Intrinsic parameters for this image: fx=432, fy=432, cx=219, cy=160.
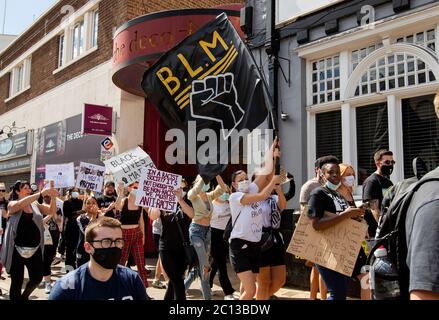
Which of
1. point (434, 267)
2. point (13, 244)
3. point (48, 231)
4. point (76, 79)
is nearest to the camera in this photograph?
point (434, 267)

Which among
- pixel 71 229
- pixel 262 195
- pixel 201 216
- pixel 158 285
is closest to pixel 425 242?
pixel 262 195

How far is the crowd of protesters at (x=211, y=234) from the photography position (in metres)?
2.89

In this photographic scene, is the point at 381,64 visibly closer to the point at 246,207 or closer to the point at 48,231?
the point at 246,207

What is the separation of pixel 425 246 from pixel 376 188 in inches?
150

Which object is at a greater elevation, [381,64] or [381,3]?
[381,3]


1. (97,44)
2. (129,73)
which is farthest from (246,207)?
(97,44)

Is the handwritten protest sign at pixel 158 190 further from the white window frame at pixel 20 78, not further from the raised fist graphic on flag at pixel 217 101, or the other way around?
the white window frame at pixel 20 78

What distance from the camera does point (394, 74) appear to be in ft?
22.2

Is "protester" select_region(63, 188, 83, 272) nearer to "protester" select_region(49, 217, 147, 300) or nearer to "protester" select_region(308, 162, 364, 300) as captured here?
"protester" select_region(308, 162, 364, 300)

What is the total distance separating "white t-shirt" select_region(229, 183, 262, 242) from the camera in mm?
4699

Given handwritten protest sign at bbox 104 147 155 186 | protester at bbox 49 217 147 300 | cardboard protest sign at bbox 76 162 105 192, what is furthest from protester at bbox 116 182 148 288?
protester at bbox 49 217 147 300

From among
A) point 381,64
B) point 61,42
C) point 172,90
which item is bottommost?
point 172,90

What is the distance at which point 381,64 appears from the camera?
694 cm
